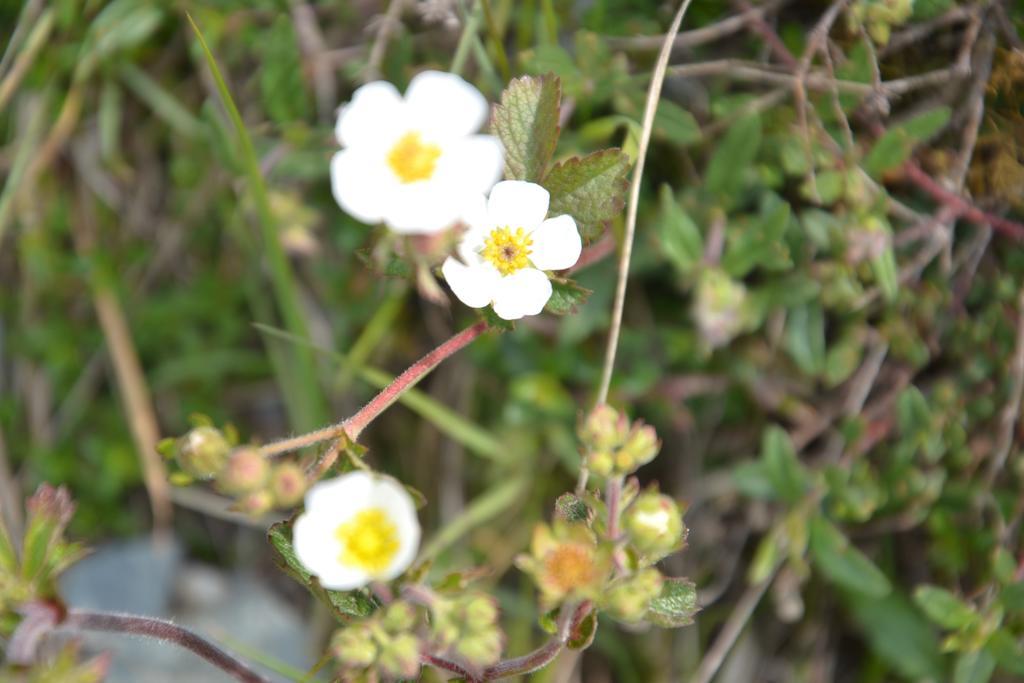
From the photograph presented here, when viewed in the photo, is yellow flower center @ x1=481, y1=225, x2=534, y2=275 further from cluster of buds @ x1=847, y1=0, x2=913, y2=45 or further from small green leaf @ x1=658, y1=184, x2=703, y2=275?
Result: cluster of buds @ x1=847, y1=0, x2=913, y2=45

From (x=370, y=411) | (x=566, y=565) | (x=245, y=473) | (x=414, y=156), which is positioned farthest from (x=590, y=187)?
(x=245, y=473)

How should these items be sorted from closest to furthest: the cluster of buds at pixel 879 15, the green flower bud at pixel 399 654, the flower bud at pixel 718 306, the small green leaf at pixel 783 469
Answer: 1. the green flower bud at pixel 399 654
2. the cluster of buds at pixel 879 15
3. the flower bud at pixel 718 306
4. the small green leaf at pixel 783 469

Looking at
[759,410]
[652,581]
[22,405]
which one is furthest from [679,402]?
[22,405]

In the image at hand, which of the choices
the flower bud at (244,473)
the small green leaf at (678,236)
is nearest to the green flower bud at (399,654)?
the flower bud at (244,473)

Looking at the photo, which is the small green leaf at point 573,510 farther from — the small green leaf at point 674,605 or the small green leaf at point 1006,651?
the small green leaf at point 1006,651

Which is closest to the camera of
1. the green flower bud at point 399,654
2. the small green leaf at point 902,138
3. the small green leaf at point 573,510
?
the green flower bud at point 399,654

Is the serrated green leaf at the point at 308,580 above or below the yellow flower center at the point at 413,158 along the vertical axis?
below

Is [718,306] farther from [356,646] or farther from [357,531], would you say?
[356,646]

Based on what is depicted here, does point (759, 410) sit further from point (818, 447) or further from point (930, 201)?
point (930, 201)
